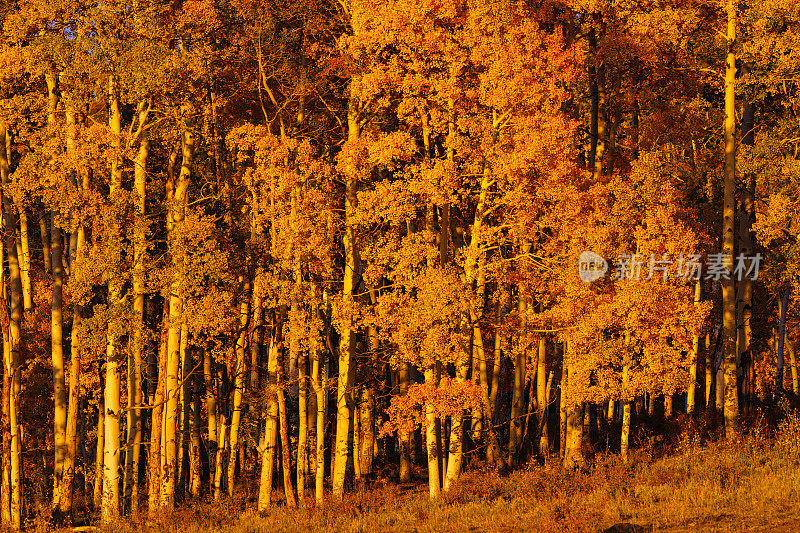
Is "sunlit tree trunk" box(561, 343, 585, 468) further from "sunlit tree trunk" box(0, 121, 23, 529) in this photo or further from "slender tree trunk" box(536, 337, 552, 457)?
"sunlit tree trunk" box(0, 121, 23, 529)

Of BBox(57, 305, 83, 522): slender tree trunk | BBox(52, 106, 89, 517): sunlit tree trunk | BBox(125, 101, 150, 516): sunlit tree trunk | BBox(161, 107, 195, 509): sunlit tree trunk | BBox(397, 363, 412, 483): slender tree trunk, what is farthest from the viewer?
BBox(397, 363, 412, 483): slender tree trunk

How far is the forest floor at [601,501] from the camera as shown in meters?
14.8

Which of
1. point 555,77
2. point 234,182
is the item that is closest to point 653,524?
point 555,77

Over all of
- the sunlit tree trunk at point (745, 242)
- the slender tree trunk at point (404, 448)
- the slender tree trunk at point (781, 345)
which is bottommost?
the slender tree trunk at point (404, 448)

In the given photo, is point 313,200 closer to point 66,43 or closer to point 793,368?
point 66,43

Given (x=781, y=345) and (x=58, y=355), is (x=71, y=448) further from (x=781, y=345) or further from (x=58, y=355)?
(x=781, y=345)

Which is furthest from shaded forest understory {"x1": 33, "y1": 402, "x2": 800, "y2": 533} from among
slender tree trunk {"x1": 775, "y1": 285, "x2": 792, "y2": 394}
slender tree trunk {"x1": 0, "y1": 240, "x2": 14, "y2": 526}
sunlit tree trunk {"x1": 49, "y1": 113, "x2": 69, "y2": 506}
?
slender tree trunk {"x1": 775, "y1": 285, "x2": 792, "y2": 394}

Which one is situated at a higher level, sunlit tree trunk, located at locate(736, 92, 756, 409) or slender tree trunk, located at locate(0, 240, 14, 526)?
sunlit tree trunk, located at locate(736, 92, 756, 409)

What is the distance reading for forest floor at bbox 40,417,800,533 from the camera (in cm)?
1480

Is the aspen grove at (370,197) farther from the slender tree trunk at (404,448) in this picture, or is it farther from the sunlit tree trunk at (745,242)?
the slender tree trunk at (404,448)

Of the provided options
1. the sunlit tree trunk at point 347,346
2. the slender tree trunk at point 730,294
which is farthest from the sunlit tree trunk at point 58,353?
the slender tree trunk at point 730,294

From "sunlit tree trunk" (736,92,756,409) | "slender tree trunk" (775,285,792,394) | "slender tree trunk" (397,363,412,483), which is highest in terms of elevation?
"sunlit tree trunk" (736,92,756,409)

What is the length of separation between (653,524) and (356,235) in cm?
1095

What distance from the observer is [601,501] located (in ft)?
54.5
